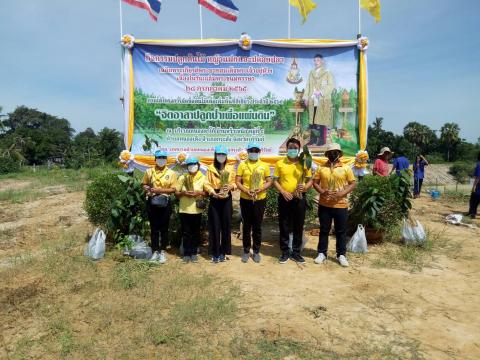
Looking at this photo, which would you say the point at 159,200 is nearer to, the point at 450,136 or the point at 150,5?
the point at 150,5

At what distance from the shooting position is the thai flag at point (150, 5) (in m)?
6.07

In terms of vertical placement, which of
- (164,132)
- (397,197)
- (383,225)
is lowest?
(383,225)

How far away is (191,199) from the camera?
475 cm

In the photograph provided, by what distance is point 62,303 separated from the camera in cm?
370

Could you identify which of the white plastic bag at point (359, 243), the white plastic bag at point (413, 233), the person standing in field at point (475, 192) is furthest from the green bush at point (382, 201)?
the person standing in field at point (475, 192)

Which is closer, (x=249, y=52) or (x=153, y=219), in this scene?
(x=153, y=219)

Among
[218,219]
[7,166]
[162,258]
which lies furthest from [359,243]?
[7,166]

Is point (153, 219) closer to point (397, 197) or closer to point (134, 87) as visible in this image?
point (134, 87)

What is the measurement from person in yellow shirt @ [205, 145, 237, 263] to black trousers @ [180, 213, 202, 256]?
0.64 feet

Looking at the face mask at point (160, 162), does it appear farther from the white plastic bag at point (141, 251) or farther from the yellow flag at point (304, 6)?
the yellow flag at point (304, 6)

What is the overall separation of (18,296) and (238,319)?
8.06 ft

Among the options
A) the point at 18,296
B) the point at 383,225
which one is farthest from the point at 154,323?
the point at 383,225

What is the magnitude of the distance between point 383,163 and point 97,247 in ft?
17.0

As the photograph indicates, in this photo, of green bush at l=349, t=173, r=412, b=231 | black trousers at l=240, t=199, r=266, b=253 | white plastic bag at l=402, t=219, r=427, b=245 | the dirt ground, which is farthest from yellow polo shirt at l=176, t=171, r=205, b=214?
white plastic bag at l=402, t=219, r=427, b=245
